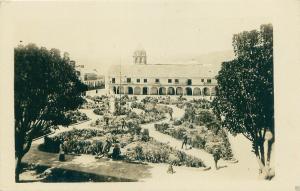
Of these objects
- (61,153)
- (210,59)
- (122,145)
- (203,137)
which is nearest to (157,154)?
(122,145)

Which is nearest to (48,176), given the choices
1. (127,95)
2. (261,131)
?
(127,95)

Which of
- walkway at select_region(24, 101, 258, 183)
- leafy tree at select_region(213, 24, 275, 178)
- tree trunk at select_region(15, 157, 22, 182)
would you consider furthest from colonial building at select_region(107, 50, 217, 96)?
tree trunk at select_region(15, 157, 22, 182)

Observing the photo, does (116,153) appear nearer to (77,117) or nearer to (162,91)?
(77,117)

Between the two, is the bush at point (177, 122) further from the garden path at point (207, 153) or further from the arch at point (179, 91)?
the arch at point (179, 91)

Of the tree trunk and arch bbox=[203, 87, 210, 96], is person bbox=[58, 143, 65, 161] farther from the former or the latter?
arch bbox=[203, 87, 210, 96]

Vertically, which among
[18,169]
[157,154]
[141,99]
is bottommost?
[18,169]

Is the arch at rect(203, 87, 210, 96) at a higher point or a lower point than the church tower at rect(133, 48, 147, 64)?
lower

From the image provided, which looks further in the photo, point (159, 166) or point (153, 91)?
point (153, 91)

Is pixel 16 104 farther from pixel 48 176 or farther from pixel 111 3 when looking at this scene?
pixel 111 3
